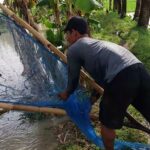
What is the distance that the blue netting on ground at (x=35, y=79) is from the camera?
147 inches

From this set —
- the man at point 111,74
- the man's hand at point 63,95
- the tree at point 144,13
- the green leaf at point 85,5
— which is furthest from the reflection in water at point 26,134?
the tree at point 144,13

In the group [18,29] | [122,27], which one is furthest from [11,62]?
[122,27]

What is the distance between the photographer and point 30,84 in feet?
13.3

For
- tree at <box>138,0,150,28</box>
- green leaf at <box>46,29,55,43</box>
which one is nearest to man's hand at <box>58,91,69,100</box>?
green leaf at <box>46,29,55,43</box>

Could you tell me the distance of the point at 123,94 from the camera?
3.10m

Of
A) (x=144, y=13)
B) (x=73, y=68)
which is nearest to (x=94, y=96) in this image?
(x=73, y=68)

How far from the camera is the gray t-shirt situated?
3102 mm

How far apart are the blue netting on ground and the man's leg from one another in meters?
0.31

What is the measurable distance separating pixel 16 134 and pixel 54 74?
4.25 ft

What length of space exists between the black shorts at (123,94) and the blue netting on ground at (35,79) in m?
0.50

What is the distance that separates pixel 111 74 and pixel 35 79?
47.7 inches

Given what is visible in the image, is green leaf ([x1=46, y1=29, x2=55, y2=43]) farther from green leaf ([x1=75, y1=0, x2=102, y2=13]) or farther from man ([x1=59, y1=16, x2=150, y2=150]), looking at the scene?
man ([x1=59, y1=16, x2=150, y2=150])

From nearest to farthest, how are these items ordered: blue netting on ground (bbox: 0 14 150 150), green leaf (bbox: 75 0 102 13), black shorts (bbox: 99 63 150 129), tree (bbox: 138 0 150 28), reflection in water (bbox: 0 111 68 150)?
black shorts (bbox: 99 63 150 129), blue netting on ground (bbox: 0 14 150 150), reflection in water (bbox: 0 111 68 150), green leaf (bbox: 75 0 102 13), tree (bbox: 138 0 150 28)

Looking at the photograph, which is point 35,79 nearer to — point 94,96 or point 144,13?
point 94,96
